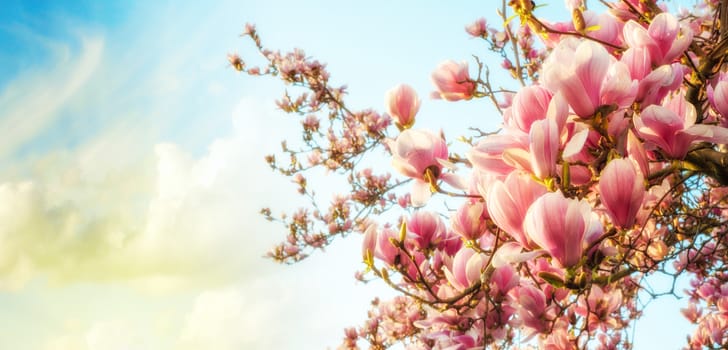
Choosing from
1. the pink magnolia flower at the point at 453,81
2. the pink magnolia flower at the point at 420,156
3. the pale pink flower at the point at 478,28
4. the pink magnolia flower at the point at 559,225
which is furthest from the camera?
the pale pink flower at the point at 478,28

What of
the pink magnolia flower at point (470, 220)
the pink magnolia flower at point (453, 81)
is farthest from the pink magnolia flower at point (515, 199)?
the pink magnolia flower at point (453, 81)

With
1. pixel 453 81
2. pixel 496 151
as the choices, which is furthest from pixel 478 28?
pixel 496 151

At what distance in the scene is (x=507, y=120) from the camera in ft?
3.02

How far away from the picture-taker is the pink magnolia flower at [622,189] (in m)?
0.75

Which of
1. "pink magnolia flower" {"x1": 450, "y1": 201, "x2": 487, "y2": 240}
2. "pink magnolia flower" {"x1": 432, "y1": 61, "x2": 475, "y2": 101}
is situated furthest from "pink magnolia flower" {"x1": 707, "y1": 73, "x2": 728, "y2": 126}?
"pink magnolia flower" {"x1": 432, "y1": 61, "x2": 475, "y2": 101}

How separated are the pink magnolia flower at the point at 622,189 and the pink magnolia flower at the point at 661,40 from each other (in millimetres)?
343

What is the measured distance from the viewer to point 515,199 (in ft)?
2.55

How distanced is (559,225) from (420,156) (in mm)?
412

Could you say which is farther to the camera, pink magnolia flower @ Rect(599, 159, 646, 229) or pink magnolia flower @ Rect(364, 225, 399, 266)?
pink magnolia flower @ Rect(364, 225, 399, 266)

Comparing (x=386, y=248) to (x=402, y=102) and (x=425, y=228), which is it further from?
(x=402, y=102)

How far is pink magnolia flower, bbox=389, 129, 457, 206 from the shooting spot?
1053mm

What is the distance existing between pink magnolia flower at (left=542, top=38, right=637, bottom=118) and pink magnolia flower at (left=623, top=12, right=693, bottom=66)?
0.25 metres

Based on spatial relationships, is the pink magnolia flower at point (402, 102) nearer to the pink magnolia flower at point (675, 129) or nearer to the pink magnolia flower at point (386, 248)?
the pink magnolia flower at point (386, 248)

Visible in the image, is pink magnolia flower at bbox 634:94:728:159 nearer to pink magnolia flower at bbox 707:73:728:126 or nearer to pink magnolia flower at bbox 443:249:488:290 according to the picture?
pink magnolia flower at bbox 707:73:728:126
